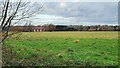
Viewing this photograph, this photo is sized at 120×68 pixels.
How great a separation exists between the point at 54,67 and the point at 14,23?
312 centimetres

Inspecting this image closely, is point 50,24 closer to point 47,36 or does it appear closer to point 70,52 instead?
point 70,52

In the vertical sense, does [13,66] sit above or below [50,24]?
below

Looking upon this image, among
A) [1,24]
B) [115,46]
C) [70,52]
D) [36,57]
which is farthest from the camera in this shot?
[115,46]

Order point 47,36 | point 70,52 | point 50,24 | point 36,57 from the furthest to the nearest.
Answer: point 47,36, point 70,52, point 36,57, point 50,24

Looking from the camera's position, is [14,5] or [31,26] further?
[31,26]

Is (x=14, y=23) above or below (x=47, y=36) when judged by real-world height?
above


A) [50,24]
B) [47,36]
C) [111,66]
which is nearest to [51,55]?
[50,24]

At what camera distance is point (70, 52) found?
708 inches

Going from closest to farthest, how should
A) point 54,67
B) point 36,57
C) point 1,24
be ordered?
point 1,24 → point 54,67 → point 36,57

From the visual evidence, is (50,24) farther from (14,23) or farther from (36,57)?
(14,23)

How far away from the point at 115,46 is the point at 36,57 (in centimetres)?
637

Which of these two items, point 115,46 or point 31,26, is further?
point 115,46

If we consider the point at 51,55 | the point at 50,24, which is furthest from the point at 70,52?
the point at 50,24

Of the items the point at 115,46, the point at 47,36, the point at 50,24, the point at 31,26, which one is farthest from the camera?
the point at 47,36
